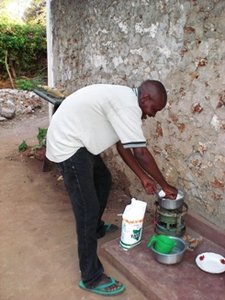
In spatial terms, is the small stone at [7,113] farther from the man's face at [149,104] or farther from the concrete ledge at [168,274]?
the man's face at [149,104]

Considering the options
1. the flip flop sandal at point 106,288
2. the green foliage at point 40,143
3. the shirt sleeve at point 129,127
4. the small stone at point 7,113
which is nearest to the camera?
the shirt sleeve at point 129,127

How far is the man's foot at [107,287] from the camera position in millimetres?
2662

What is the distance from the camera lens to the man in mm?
2334

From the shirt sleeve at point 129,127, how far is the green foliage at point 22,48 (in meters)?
9.01

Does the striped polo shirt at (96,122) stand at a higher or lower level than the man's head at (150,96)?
lower

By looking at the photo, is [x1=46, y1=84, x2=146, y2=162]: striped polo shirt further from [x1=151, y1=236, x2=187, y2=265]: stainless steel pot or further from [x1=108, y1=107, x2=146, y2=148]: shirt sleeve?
[x1=151, y1=236, x2=187, y2=265]: stainless steel pot

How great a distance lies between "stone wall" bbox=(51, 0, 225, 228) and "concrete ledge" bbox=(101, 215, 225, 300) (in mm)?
450

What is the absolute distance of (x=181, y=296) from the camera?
253cm

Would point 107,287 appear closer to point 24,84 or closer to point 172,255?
point 172,255

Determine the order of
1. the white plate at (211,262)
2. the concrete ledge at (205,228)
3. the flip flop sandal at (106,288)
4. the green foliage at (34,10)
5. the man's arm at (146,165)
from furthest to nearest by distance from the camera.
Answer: the green foliage at (34,10), the concrete ledge at (205,228), the white plate at (211,262), the flip flop sandal at (106,288), the man's arm at (146,165)

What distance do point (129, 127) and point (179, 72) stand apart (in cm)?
116

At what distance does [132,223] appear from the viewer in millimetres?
2934

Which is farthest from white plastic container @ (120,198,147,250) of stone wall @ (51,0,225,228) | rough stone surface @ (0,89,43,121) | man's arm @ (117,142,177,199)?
rough stone surface @ (0,89,43,121)

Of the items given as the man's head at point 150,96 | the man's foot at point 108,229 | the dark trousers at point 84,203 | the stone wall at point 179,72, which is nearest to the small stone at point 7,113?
the stone wall at point 179,72
